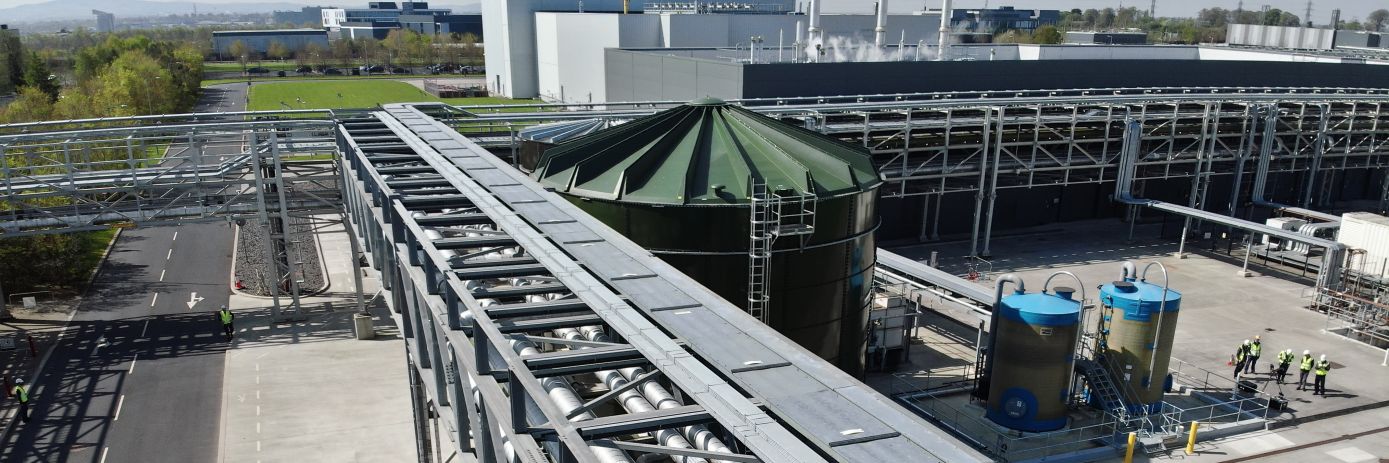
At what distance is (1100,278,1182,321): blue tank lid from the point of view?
19.7 m

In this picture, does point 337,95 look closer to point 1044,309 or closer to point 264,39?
point 1044,309

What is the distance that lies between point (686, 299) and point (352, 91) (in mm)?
100072

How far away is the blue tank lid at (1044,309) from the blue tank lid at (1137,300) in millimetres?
1396

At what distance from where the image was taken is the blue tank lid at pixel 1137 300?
19.7 metres

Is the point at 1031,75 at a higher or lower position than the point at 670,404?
higher

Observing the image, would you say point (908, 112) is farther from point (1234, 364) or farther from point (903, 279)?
point (1234, 364)

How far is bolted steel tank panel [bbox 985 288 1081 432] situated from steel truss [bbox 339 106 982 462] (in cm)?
1042

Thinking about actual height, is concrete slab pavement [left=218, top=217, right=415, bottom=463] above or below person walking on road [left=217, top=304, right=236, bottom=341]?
below

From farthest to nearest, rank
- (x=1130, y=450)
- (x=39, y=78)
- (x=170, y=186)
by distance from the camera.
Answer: (x=39, y=78) → (x=170, y=186) → (x=1130, y=450)

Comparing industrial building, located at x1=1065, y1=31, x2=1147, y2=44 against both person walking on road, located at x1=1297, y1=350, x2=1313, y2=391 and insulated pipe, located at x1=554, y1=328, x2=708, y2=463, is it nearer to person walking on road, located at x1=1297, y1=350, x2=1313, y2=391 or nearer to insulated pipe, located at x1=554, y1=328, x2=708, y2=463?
person walking on road, located at x1=1297, y1=350, x2=1313, y2=391

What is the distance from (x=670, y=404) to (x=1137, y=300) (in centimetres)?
1516

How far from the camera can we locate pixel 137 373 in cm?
2484

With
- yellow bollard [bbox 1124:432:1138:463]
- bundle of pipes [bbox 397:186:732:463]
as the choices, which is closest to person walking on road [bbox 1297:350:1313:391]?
yellow bollard [bbox 1124:432:1138:463]

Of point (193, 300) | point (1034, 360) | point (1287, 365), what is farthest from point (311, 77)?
point (1287, 365)
